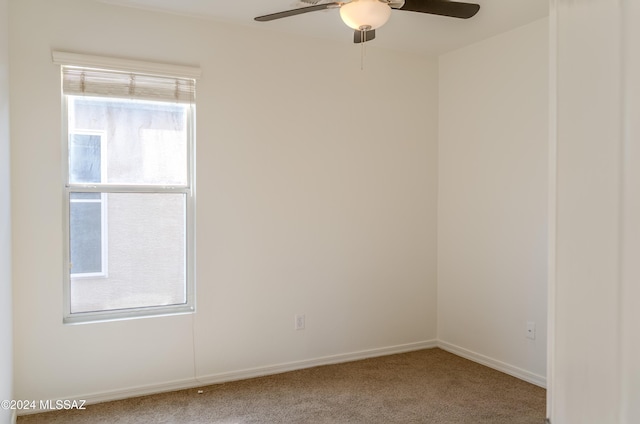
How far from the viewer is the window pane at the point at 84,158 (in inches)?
121

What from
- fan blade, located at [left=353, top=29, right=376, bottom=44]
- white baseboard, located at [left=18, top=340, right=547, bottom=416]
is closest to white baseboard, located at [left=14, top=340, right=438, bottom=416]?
white baseboard, located at [left=18, top=340, right=547, bottom=416]

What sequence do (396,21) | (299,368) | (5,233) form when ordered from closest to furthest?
(5,233)
(396,21)
(299,368)

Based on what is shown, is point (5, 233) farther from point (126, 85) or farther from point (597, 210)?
point (597, 210)

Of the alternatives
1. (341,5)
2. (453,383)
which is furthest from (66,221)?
(453,383)

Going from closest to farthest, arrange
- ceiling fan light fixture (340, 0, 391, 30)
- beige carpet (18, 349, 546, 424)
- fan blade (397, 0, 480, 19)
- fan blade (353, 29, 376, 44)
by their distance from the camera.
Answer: ceiling fan light fixture (340, 0, 391, 30) < fan blade (397, 0, 480, 19) < fan blade (353, 29, 376, 44) < beige carpet (18, 349, 546, 424)

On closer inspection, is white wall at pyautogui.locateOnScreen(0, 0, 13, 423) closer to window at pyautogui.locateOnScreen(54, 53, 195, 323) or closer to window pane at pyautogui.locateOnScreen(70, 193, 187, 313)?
window at pyautogui.locateOnScreen(54, 53, 195, 323)

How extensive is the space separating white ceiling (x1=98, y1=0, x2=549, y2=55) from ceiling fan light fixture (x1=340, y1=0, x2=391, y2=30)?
617 millimetres

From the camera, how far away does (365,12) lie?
228 cm

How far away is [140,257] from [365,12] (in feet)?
7.02

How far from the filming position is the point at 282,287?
12.0 feet

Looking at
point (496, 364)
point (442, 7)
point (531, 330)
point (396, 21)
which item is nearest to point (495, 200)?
point (531, 330)

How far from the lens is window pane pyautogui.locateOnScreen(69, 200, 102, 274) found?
310cm

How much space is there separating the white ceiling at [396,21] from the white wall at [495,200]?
0.19m

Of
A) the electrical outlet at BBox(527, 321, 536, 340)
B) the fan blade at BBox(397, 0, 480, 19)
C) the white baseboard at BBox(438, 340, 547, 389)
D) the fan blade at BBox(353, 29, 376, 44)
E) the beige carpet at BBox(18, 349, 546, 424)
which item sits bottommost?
the beige carpet at BBox(18, 349, 546, 424)
